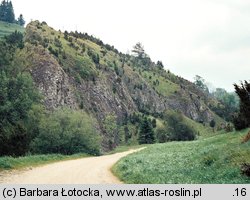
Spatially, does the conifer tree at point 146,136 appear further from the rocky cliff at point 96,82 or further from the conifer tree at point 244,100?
the conifer tree at point 244,100

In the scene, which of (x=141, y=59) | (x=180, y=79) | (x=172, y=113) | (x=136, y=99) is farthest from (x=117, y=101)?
(x=141, y=59)

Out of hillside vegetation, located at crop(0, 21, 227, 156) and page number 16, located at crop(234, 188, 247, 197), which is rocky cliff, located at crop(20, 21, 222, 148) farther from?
page number 16, located at crop(234, 188, 247, 197)

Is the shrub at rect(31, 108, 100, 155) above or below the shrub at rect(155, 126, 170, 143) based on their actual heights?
above

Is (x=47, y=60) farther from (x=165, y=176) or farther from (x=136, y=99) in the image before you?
(x=165, y=176)

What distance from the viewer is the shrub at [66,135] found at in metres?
54.9

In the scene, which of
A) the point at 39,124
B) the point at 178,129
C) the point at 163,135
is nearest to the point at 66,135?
the point at 39,124

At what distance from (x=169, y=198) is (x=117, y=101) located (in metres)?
101

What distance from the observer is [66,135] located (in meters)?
55.6

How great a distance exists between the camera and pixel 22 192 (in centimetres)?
1727

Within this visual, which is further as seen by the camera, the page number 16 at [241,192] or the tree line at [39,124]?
the tree line at [39,124]

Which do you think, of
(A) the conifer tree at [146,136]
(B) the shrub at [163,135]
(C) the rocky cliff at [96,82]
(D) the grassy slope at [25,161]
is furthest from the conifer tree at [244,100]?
(C) the rocky cliff at [96,82]

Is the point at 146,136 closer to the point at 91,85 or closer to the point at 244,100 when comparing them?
the point at 91,85

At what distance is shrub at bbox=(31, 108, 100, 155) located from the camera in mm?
54875

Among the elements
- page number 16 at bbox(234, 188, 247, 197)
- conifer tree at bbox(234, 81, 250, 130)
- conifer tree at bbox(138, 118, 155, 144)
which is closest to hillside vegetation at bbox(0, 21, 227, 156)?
conifer tree at bbox(138, 118, 155, 144)
